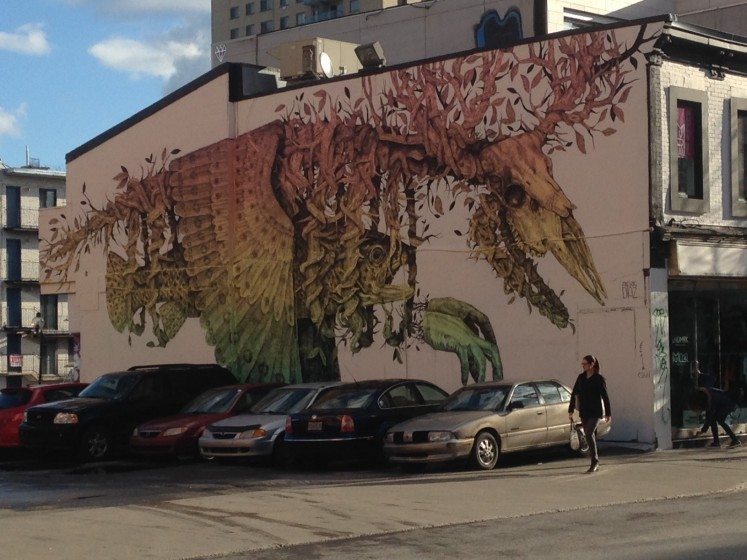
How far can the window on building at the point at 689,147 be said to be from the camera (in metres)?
22.8

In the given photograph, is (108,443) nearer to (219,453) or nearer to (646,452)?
(219,453)

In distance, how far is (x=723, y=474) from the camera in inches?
715

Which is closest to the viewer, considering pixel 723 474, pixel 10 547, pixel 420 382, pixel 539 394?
pixel 10 547

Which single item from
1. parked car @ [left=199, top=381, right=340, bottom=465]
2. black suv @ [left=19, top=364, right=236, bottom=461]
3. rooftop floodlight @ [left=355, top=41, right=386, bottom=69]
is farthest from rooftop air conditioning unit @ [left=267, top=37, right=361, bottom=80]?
parked car @ [left=199, top=381, right=340, bottom=465]

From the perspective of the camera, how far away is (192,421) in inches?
881

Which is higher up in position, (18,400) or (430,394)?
(430,394)

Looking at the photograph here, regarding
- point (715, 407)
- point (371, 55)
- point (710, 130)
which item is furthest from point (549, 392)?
point (371, 55)

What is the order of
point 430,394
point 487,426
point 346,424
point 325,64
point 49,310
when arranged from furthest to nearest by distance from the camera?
1. point 49,310
2. point 325,64
3. point 430,394
4. point 346,424
5. point 487,426

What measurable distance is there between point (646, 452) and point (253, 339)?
11.3m

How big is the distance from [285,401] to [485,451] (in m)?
4.40

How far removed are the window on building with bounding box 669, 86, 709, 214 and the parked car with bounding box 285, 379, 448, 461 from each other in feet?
20.6

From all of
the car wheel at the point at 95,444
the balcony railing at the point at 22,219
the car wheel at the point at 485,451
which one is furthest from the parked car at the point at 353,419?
→ the balcony railing at the point at 22,219

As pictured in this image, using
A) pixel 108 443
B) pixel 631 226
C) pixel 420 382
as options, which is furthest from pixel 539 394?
pixel 108 443

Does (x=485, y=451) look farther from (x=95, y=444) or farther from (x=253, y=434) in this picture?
(x=95, y=444)
